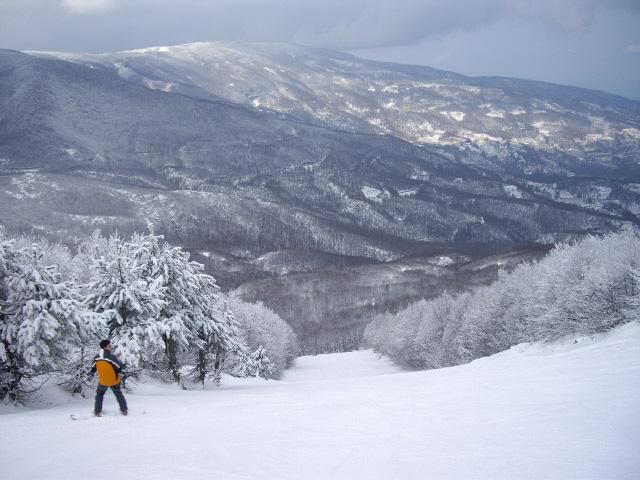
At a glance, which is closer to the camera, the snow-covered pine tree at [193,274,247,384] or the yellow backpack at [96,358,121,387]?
the yellow backpack at [96,358,121,387]

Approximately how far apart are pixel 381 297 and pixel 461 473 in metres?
180

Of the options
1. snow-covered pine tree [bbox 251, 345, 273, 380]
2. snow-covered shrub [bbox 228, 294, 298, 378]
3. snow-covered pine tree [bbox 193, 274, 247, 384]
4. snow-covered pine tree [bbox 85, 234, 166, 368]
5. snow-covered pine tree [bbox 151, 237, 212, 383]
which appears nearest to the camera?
snow-covered pine tree [bbox 85, 234, 166, 368]

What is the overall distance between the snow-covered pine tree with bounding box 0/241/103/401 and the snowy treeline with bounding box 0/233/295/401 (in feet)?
0.11

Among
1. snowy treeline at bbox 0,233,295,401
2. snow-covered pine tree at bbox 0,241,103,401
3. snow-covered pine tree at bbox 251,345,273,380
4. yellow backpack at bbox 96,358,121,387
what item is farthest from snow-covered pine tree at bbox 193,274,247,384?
snow-covered pine tree at bbox 251,345,273,380

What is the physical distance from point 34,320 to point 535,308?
44068 millimetres

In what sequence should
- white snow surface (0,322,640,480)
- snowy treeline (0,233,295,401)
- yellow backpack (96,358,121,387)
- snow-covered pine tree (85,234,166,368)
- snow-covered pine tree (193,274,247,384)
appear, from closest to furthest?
white snow surface (0,322,640,480) < yellow backpack (96,358,121,387) < snowy treeline (0,233,295,401) < snow-covered pine tree (85,234,166,368) < snow-covered pine tree (193,274,247,384)

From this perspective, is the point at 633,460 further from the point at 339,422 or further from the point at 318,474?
the point at 339,422

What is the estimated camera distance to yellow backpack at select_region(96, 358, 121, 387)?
15.0m

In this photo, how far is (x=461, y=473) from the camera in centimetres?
867

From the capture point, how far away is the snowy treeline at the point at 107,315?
18078 millimetres

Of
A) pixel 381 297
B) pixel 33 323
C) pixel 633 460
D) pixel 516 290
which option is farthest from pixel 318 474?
pixel 381 297

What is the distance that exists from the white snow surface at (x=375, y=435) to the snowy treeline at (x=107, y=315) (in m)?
2.47

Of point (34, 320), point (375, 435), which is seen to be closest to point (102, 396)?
point (34, 320)

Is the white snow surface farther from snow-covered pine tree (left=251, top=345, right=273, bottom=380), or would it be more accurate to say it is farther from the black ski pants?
snow-covered pine tree (left=251, top=345, right=273, bottom=380)
